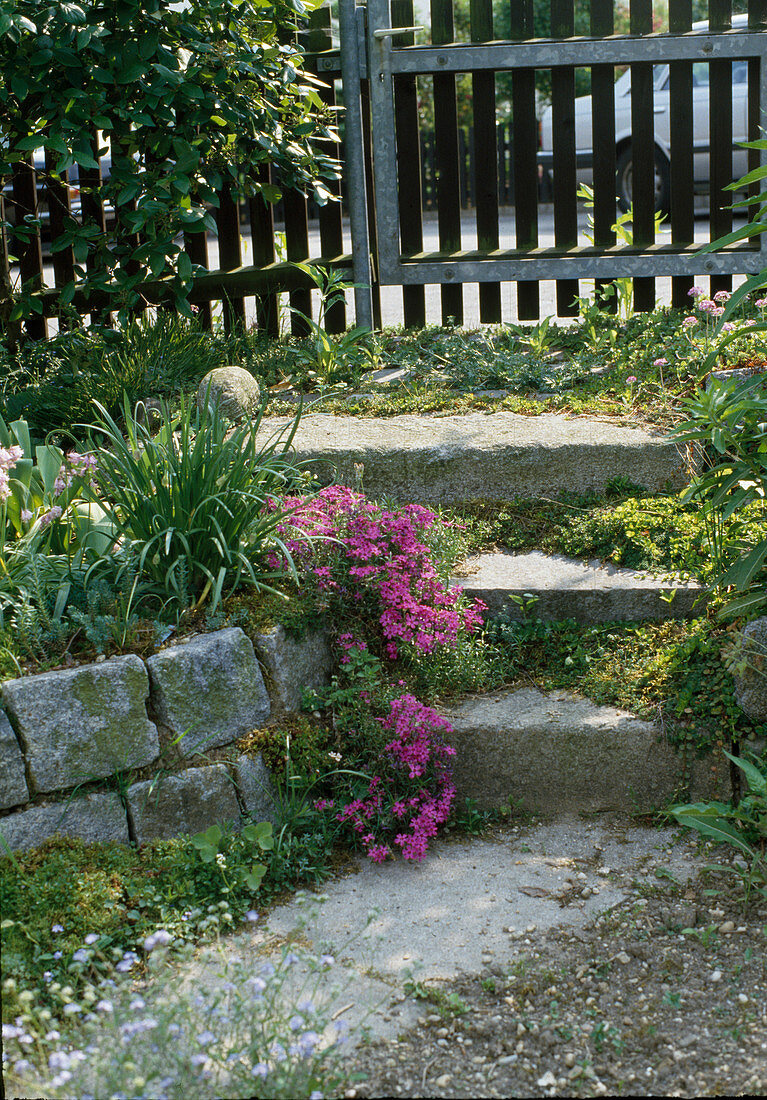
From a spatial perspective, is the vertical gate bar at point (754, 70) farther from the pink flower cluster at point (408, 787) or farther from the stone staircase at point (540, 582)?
the pink flower cluster at point (408, 787)

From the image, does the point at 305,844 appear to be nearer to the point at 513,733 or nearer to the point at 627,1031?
the point at 513,733

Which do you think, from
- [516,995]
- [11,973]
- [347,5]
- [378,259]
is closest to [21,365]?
[378,259]

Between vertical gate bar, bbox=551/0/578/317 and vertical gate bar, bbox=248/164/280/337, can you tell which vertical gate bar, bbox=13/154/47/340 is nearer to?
vertical gate bar, bbox=248/164/280/337

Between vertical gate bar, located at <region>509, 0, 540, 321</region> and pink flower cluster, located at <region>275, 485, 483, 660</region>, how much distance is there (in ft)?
8.72

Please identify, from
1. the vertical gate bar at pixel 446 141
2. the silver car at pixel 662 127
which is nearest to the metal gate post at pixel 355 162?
the vertical gate bar at pixel 446 141

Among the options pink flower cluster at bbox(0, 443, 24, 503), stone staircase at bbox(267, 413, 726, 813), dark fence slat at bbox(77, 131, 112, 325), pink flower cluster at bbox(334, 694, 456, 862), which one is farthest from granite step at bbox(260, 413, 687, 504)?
dark fence slat at bbox(77, 131, 112, 325)

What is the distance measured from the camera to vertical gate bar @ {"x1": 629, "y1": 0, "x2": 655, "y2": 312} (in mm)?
5281

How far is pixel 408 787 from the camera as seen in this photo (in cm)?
291

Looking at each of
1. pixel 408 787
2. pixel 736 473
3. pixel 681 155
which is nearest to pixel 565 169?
pixel 681 155

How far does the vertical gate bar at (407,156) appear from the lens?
532cm

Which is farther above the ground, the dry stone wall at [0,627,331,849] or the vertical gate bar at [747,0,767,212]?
the vertical gate bar at [747,0,767,212]

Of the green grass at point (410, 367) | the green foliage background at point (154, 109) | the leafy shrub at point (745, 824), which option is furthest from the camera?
the green grass at point (410, 367)

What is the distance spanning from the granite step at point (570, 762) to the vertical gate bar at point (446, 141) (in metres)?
3.12

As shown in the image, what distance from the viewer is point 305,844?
2.80 metres
